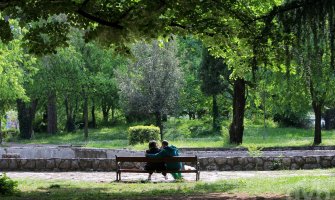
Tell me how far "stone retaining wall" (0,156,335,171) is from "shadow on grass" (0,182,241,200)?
492cm

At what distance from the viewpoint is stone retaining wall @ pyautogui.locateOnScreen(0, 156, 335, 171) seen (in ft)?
65.3

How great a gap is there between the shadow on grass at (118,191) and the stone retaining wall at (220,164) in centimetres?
492

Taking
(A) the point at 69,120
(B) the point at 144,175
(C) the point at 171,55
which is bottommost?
(B) the point at 144,175

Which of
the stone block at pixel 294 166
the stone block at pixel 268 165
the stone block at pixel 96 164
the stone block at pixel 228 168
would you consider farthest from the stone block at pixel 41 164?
the stone block at pixel 294 166

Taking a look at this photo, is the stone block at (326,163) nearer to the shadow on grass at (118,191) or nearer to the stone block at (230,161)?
the stone block at (230,161)

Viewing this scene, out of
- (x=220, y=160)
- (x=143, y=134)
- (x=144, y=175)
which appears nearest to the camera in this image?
(x=144, y=175)

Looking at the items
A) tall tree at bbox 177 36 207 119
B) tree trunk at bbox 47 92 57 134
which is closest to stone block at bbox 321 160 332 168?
tall tree at bbox 177 36 207 119

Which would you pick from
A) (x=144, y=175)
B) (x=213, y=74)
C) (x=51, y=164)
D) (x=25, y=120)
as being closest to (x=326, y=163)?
(x=144, y=175)

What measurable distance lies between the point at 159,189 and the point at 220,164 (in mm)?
7286

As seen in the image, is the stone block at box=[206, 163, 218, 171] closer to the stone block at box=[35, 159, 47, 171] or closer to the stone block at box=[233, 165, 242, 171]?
the stone block at box=[233, 165, 242, 171]

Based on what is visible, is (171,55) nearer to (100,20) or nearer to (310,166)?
(310,166)

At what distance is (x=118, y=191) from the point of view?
43.4 ft

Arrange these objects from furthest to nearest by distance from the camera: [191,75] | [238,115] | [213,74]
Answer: [191,75]
[213,74]
[238,115]

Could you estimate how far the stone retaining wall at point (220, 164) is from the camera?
19906 millimetres
